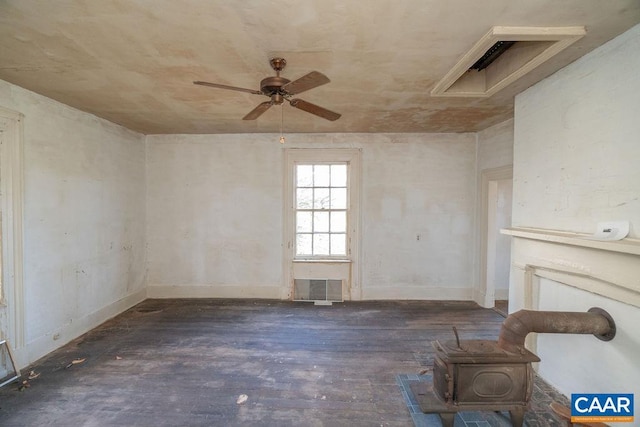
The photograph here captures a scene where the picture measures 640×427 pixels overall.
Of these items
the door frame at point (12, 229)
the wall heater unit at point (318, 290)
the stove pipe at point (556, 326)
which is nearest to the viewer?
the stove pipe at point (556, 326)

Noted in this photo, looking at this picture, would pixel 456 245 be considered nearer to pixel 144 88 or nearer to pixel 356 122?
pixel 356 122

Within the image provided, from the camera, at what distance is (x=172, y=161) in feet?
15.7

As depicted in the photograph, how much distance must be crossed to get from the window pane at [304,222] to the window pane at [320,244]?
0.57 ft

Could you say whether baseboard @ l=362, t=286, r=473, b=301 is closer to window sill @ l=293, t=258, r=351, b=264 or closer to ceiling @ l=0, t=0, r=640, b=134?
window sill @ l=293, t=258, r=351, b=264

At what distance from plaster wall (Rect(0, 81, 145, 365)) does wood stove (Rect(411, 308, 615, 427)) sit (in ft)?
12.7

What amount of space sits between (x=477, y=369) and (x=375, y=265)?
111 inches

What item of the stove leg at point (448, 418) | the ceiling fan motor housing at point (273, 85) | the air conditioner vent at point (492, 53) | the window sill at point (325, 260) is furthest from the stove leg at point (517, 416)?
the window sill at point (325, 260)

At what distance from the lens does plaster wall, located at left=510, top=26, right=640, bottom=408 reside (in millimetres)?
1873

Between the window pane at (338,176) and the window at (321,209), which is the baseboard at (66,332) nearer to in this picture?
the window at (321,209)

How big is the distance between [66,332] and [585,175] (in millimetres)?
5339

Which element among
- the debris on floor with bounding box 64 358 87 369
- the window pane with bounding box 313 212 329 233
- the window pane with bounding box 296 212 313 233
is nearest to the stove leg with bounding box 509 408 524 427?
the window pane with bounding box 313 212 329 233

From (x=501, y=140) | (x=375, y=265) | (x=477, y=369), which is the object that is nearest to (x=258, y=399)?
(x=477, y=369)

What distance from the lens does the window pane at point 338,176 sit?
4.79 metres

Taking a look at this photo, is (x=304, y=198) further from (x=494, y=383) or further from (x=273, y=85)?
(x=494, y=383)
